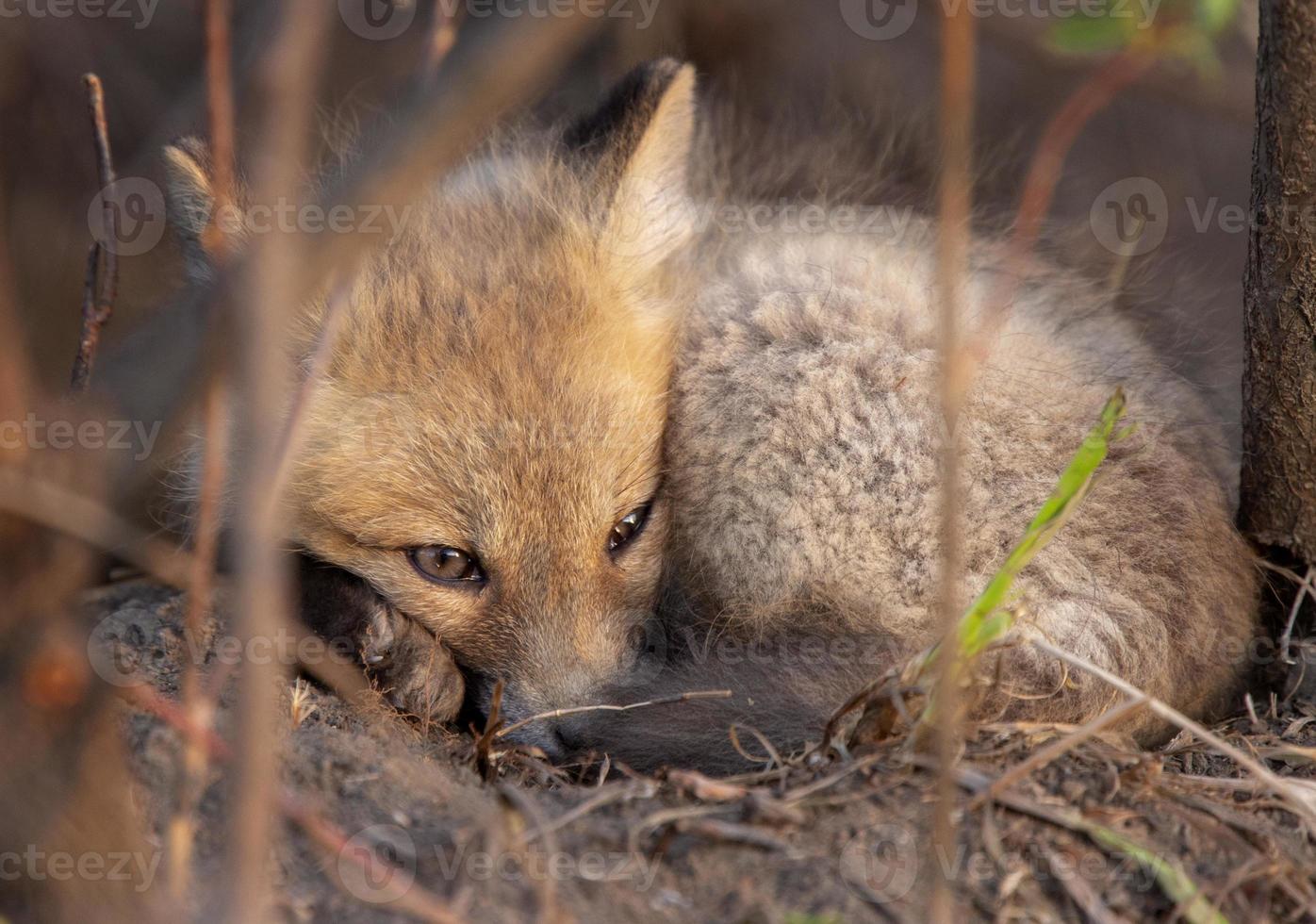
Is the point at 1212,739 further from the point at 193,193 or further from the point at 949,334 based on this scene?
the point at 193,193

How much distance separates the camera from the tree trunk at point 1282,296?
7.27 ft

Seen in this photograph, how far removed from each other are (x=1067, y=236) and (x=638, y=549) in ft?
5.92

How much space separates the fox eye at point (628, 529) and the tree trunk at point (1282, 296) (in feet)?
4.62

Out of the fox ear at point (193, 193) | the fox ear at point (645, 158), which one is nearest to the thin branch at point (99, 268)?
the fox ear at point (193, 193)

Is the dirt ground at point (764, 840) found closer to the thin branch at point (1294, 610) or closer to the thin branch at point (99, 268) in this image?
the thin branch at point (1294, 610)

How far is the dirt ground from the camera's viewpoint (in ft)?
5.37

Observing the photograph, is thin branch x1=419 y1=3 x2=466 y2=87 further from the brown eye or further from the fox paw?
the fox paw

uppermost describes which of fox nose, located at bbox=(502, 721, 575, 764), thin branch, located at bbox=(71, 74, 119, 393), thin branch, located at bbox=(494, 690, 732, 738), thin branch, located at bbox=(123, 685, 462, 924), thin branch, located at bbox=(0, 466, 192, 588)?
thin branch, located at bbox=(71, 74, 119, 393)

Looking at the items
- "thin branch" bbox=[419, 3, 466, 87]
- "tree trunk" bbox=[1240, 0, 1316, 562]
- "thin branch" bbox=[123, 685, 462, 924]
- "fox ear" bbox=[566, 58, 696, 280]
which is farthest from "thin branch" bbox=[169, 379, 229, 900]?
"tree trunk" bbox=[1240, 0, 1316, 562]

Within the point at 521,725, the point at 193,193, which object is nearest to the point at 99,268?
the point at 193,193

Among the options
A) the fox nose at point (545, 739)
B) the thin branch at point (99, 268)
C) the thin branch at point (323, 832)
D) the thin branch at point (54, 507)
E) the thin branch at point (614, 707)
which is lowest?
the fox nose at point (545, 739)

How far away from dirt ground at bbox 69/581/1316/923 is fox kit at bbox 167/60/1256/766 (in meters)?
0.31

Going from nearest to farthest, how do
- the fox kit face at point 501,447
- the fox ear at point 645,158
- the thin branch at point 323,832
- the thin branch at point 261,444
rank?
the thin branch at point 261,444 < the thin branch at point 323,832 < the fox kit face at point 501,447 < the fox ear at point 645,158

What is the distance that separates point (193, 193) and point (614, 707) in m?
1.53
